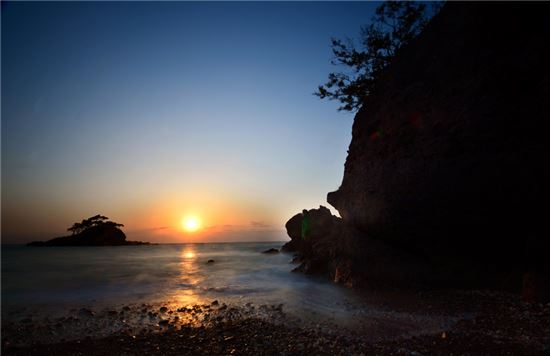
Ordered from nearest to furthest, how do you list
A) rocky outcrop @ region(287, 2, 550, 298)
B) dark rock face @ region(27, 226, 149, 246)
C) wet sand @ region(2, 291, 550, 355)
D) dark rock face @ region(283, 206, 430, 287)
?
wet sand @ region(2, 291, 550, 355) < rocky outcrop @ region(287, 2, 550, 298) < dark rock face @ region(283, 206, 430, 287) < dark rock face @ region(27, 226, 149, 246)

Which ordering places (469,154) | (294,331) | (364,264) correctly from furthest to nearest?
(364,264) → (469,154) → (294,331)

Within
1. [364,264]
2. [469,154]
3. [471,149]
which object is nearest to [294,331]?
[364,264]

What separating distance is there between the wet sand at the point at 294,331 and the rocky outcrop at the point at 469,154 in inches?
65.9

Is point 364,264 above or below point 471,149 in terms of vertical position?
below

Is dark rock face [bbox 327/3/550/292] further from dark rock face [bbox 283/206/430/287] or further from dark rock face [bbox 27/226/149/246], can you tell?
dark rock face [bbox 27/226/149/246]

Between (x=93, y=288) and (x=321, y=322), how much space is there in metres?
11.1

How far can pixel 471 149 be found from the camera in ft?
28.7

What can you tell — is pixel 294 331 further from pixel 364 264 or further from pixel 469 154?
pixel 469 154

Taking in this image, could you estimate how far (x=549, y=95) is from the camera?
7812 mm

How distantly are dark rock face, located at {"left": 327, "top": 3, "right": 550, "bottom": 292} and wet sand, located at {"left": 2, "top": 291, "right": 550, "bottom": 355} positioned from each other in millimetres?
1731

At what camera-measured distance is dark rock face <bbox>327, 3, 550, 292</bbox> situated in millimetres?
8148

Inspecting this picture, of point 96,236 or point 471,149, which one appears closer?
point 471,149

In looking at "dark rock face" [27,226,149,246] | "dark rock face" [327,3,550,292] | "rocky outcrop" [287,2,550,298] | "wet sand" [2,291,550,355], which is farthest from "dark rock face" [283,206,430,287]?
"dark rock face" [27,226,149,246]

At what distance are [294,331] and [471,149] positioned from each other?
7.30 meters
